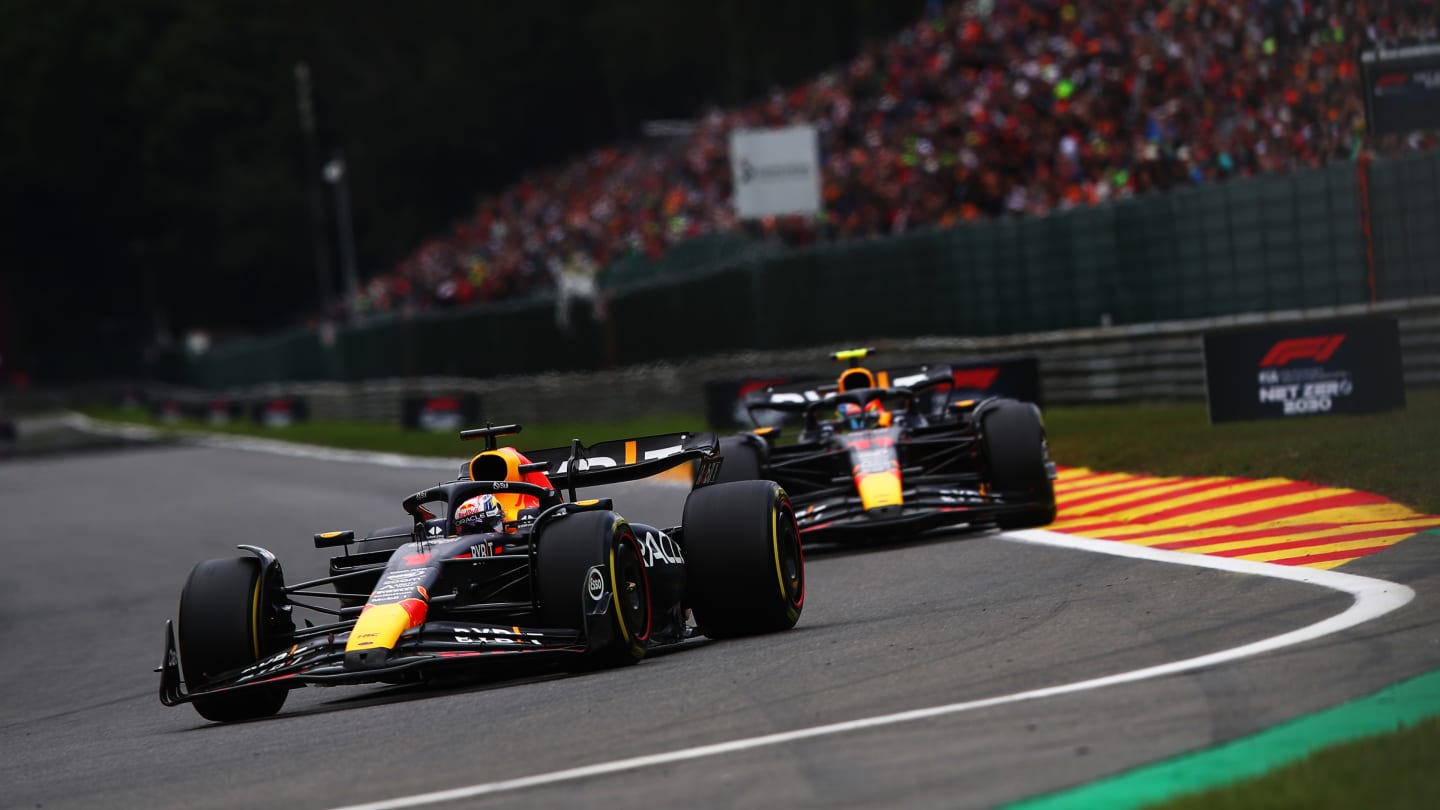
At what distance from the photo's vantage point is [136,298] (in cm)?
9631

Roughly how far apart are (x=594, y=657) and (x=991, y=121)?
19.5 m

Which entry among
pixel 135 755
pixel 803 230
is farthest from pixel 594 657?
pixel 803 230

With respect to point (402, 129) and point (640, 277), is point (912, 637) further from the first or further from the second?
point (402, 129)

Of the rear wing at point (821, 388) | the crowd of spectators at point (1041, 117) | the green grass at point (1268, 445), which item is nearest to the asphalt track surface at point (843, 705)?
the rear wing at point (821, 388)

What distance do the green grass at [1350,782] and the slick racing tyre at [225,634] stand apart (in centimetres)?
483

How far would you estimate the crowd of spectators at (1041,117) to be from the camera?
2025 cm

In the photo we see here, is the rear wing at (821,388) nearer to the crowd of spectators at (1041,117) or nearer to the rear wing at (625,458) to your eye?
the rear wing at (625,458)

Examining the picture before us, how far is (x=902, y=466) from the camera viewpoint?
1362 cm

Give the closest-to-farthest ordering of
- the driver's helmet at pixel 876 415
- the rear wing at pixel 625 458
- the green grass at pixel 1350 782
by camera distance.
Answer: the green grass at pixel 1350 782 < the rear wing at pixel 625 458 < the driver's helmet at pixel 876 415

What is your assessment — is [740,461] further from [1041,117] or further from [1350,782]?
[1041,117]

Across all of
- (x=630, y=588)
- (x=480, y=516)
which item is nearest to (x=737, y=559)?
(x=630, y=588)

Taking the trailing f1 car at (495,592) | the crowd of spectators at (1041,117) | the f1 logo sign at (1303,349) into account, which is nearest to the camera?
the trailing f1 car at (495,592)

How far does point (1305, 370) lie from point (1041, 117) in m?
10.3

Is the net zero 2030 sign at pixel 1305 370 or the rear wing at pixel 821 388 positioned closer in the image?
the rear wing at pixel 821 388
